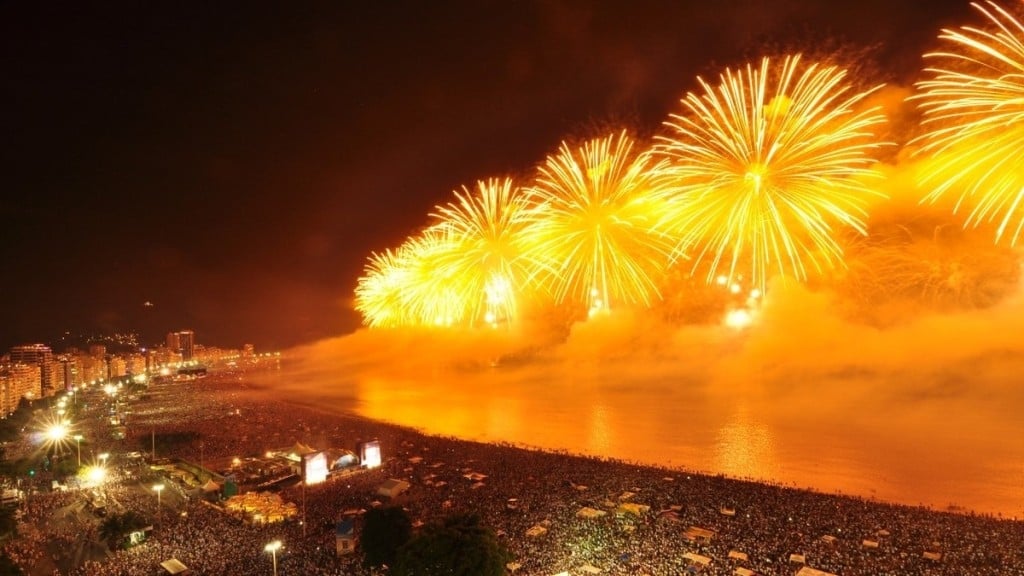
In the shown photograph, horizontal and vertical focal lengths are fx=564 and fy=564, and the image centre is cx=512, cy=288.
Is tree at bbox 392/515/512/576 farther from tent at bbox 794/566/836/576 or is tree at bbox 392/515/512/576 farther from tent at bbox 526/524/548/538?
tent at bbox 794/566/836/576

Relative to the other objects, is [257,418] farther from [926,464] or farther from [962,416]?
[962,416]

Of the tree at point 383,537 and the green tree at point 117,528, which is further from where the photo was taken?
the green tree at point 117,528

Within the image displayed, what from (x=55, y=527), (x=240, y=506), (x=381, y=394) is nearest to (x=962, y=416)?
(x=240, y=506)

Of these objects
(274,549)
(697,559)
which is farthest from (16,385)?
(697,559)

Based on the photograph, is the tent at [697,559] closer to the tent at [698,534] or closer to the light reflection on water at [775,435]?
the tent at [698,534]

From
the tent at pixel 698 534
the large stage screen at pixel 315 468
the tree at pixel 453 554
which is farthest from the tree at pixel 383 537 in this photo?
the large stage screen at pixel 315 468

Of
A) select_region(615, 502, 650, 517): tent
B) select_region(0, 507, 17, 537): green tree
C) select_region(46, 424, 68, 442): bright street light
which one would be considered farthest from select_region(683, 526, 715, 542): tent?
select_region(46, 424, 68, 442): bright street light
